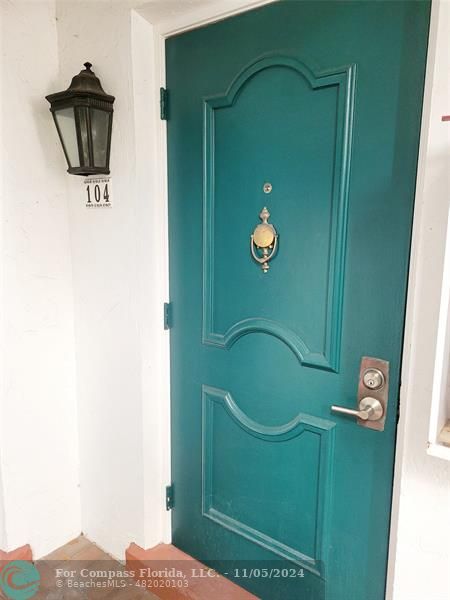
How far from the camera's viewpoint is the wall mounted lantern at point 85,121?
4.53ft

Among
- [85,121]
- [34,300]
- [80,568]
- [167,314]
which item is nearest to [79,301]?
[34,300]

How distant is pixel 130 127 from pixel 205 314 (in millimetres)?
696

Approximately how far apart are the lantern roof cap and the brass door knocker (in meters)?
0.68

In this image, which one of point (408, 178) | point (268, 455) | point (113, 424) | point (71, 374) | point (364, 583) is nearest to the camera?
point (408, 178)

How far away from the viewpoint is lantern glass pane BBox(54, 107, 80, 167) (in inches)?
56.1

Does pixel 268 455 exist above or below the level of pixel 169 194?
below

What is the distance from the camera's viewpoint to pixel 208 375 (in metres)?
1.51

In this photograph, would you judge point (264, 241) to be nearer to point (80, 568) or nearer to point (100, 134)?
point (100, 134)

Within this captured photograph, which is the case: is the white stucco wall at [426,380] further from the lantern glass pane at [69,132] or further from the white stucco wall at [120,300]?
the lantern glass pane at [69,132]

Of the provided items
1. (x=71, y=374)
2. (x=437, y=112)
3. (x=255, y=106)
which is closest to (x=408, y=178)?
(x=437, y=112)

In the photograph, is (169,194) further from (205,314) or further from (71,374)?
(71,374)

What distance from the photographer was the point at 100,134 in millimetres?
1447

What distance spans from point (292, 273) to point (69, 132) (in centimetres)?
91

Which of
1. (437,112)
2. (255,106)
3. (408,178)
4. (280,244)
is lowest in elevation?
(280,244)
